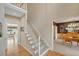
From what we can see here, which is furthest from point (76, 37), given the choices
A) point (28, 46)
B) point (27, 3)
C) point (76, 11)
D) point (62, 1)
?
point (27, 3)

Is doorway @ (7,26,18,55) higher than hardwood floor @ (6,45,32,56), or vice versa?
doorway @ (7,26,18,55)

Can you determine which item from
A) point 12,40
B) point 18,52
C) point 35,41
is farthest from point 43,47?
point 12,40

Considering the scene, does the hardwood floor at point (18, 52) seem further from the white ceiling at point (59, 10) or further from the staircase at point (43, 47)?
the white ceiling at point (59, 10)

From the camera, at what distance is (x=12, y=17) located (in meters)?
1.97

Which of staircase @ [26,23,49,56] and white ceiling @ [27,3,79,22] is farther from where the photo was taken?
staircase @ [26,23,49,56]

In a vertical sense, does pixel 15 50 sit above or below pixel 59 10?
below

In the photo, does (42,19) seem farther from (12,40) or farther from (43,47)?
(12,40)

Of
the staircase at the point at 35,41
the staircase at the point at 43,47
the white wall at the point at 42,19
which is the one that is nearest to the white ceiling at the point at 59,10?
the white wall at the point at 42,19

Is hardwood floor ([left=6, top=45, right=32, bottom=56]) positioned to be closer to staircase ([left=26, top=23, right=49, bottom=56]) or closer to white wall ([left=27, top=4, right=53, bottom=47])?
staircase ([left=26, top=23, right=49, bottom=56])

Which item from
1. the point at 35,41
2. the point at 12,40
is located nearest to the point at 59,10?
the point at 35,41

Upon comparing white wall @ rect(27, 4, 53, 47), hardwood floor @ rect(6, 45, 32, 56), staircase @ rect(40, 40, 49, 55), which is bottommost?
hardwood floor @ rect(6, 45, 32, 56)

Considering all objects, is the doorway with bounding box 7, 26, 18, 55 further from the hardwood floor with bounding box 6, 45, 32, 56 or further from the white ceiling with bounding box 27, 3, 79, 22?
the white ceiling with bounding box 27, 3, 79, 22

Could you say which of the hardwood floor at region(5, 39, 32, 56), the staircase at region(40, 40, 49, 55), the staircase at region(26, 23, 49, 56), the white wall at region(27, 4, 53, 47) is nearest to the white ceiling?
the white wall at region(27, 4, 53, 47)

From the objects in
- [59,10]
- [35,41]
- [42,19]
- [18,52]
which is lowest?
[18,52]
